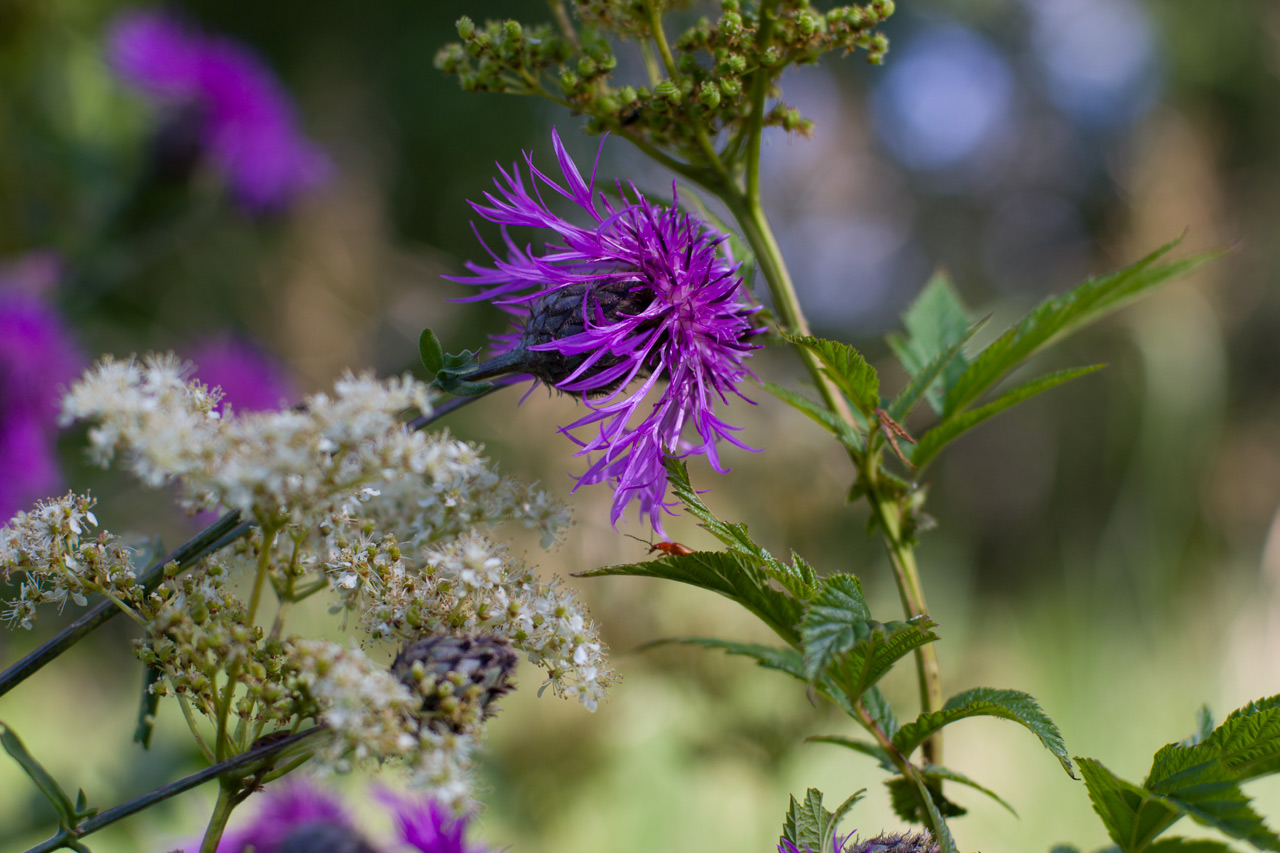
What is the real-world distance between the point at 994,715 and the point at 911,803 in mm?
167

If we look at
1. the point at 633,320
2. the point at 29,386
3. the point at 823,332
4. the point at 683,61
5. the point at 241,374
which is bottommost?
the point at 633,320

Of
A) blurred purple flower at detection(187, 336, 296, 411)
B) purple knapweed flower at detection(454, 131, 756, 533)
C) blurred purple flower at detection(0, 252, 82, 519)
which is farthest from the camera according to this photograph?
blurred purple flower at detection(187, 336, 296, 411)

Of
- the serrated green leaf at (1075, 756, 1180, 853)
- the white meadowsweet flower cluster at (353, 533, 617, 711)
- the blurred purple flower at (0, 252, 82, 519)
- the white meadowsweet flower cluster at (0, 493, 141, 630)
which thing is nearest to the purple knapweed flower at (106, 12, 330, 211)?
the blurred purple flower at (0, 252, 82, 519)

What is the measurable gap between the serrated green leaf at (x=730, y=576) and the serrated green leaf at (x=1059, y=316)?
0.80 ft

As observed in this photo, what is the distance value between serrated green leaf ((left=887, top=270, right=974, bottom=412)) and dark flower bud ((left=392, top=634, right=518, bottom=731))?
0.42 metres

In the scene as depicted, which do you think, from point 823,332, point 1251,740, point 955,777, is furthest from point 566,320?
point 823,332

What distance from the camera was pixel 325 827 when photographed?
56cm

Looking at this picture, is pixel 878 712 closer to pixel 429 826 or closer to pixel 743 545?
pixel 743 545

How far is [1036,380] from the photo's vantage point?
1.93 feet

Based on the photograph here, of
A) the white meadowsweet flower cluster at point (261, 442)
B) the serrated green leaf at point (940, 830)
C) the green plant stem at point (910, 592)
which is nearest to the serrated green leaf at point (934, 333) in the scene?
the green plant stem at point (910, 592)

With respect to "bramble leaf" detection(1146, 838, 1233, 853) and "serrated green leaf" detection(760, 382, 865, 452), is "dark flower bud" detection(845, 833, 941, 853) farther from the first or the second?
"serrated green leaf" detection(760, 382, 865, 452)

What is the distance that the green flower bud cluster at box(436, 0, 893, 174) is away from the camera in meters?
0.62

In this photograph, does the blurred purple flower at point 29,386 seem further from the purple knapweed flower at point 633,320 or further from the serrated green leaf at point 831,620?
the serrated green leaf at point 831,620

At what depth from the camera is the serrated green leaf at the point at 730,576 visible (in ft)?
1.75
